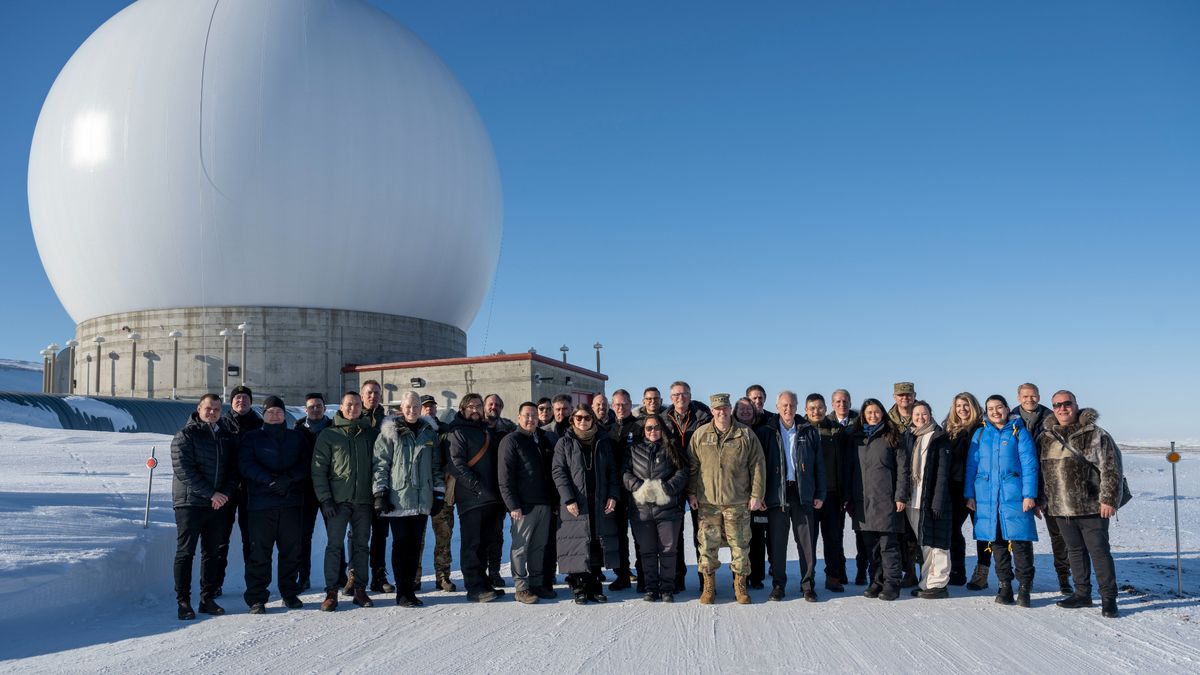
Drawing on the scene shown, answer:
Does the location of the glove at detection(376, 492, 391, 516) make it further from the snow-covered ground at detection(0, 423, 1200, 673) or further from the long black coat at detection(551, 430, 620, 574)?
the long black coat at detection(551, 430, 620, 574)

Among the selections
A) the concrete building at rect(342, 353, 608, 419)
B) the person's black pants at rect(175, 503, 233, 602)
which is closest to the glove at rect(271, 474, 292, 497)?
the person's black pants at rect(175, 503, 233, 602)

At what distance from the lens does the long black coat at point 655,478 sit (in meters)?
5.77

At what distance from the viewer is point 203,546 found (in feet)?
18.9

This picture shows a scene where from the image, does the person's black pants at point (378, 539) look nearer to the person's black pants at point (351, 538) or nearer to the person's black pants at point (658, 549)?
the person's black pants at point (351, 538)

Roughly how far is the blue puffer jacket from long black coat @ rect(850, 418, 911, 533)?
518 millimetres

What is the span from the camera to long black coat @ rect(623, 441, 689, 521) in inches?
227

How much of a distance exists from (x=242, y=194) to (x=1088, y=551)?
75.1ft

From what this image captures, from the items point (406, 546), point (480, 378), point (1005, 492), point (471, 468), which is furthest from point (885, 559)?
point (480, 378)

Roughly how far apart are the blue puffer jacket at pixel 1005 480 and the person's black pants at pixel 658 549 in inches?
85.9

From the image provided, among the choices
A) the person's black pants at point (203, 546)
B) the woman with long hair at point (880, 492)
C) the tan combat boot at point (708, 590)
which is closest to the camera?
the person's black pants at point (203, 546)

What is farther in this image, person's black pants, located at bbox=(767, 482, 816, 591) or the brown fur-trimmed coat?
person's black pants, located at bbox=(767, 482, 816, 591)

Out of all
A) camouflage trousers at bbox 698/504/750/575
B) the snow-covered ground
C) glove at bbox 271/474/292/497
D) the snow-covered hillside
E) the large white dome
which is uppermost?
the large white dome

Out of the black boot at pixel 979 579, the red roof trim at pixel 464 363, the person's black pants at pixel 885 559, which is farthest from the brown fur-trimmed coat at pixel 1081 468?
the red roof trim at pixel 464 363

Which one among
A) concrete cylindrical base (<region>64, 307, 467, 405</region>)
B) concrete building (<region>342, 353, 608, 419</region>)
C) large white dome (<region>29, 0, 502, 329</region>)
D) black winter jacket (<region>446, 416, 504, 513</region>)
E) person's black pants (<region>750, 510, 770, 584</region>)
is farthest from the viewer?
concrete cylindrical base (<region>64, 307, 467, 405</region>)
